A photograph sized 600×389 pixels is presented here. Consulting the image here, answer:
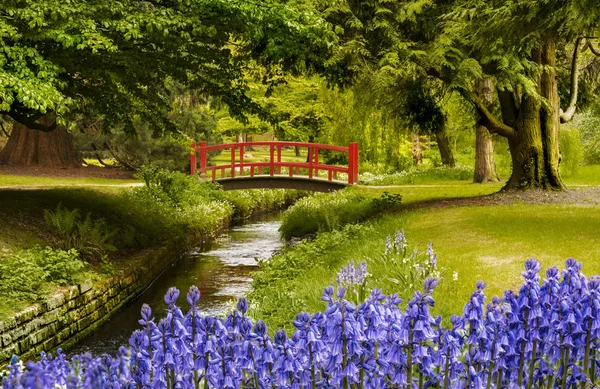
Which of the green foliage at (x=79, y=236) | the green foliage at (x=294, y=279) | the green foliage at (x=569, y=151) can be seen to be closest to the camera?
the green foliage at (x=294, y=279)

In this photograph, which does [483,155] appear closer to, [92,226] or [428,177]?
[428,177]

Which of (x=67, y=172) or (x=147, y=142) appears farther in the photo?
(x=147, y=142)

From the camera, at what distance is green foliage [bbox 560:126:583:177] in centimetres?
2642

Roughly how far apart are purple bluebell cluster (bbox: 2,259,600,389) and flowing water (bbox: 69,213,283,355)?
6332 millimetres

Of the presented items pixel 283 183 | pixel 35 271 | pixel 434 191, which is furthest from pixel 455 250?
pixel 283 183

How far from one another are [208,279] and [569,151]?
54.8 feet

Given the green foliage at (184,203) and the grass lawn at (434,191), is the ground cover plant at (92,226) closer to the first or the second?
the green foliage at (184,203)

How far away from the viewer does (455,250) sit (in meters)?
11.4

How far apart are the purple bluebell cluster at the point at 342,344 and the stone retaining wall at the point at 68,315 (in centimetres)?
615

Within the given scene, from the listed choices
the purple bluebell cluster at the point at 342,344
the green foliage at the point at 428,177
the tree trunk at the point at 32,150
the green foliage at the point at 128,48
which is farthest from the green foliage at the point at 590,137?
the purple bluebell cluster at the point at 342,344

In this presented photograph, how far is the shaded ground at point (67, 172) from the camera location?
25.2 metres

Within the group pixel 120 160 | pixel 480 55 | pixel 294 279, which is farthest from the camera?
pixel 120 160

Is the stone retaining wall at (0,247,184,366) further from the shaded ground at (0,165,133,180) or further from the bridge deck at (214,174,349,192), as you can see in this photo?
the shaded ground at (0,165,133,180)

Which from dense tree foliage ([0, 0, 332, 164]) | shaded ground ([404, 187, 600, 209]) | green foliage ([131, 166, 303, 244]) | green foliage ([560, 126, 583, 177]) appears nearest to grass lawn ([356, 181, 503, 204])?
shaded ground ([404, 187, 600, 209])
